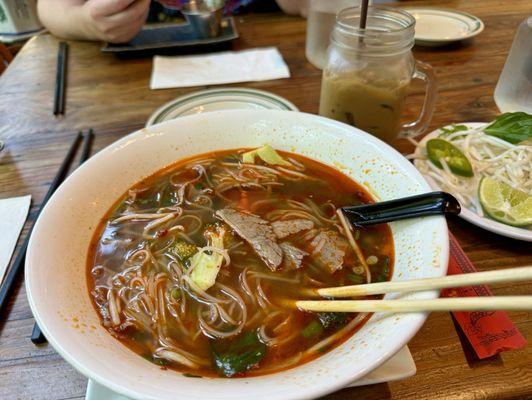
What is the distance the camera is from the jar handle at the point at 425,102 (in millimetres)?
2035

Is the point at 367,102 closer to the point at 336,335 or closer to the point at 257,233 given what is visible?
the point at 257,233

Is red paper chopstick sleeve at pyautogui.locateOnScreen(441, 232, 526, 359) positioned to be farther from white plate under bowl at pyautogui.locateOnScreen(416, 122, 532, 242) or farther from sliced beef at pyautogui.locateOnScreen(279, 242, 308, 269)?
sliced beef at pyautogui.locateOnScreen(279, 242, 308, 269)

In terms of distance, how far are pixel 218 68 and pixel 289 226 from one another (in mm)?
1869

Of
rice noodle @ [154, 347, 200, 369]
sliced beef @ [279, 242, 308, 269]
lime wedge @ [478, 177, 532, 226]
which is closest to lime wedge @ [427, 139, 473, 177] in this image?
lime wedge @ [478, 177, 532, 226]

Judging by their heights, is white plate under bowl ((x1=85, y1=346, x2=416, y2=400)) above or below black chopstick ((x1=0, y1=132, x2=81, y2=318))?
above

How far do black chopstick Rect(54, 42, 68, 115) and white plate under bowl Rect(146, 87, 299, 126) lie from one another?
2.47 feet

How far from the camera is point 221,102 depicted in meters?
2.52

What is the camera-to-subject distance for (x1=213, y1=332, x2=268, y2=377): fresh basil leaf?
44.3 inches

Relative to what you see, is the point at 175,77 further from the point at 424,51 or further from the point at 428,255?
the point at 428,255

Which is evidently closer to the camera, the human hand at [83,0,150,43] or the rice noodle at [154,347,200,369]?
the rice noodle at [154,347,200,369]

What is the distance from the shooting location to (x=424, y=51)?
3166 millimetres

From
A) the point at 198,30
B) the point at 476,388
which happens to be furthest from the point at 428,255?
the point at 198,30

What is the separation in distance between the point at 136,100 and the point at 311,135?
4.83ft

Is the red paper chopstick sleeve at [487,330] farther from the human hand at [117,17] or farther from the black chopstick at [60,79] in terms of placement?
the human hand at [117,17]
